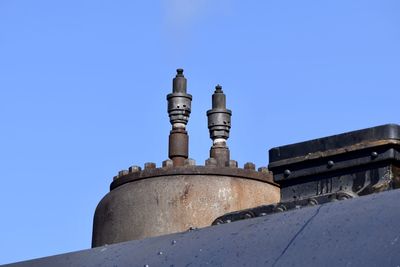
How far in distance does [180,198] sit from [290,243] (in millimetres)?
12957

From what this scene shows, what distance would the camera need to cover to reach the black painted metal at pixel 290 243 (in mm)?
3213

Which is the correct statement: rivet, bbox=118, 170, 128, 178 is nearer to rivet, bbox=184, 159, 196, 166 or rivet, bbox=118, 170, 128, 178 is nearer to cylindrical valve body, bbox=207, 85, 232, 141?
rivet, bbox=184, 159, 196, 166

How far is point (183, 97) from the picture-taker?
57.7ft

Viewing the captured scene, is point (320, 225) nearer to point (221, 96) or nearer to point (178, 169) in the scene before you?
point (178, 169)

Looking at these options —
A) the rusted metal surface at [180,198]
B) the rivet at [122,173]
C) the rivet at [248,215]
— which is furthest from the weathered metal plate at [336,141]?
the rivet at [122,173]

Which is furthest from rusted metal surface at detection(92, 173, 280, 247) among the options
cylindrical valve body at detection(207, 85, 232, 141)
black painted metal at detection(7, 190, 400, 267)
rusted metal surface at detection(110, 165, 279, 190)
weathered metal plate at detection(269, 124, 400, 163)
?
black painted metal at detection(7, 190, 400, 267)

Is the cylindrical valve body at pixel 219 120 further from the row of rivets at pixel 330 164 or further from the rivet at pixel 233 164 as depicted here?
the row of rivets at pixel 330 164

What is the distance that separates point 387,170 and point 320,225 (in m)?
0.71

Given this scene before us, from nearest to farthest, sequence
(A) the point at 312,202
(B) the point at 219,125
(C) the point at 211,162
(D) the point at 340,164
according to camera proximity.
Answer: (A) the point at 312,202 → (D) the point at 340,164 → (C) the point at 211,162 → (B) the point at 219,125

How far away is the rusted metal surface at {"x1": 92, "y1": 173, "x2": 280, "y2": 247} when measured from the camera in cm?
1620

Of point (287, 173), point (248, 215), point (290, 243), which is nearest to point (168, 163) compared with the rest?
point (287, 173)

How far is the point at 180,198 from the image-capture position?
16406mm

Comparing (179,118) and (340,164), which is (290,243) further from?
(179,118)

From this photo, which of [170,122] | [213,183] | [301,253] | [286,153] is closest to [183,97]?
[170,122]
